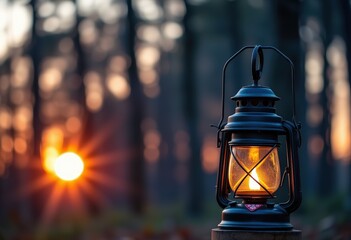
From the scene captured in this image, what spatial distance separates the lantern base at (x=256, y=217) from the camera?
575 centimetres

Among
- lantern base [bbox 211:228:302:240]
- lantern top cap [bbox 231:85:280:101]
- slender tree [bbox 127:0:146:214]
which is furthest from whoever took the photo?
slender tree [bbox 127:0:146:214]

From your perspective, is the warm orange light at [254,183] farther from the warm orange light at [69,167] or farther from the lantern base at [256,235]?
the warm orange light at [69,167]

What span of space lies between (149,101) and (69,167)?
30280mm

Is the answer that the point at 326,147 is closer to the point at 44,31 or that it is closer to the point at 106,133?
the point at 44,31

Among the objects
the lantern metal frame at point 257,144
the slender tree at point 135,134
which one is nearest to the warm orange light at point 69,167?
the slender tree at point 135,134

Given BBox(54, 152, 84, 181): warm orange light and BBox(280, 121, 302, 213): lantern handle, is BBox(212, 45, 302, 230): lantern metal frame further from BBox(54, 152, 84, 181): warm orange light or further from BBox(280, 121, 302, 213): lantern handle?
BBox(54, 152, 84, 181): warm orange light

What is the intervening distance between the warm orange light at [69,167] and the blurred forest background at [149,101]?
469 mm

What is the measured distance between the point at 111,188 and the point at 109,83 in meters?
9.91

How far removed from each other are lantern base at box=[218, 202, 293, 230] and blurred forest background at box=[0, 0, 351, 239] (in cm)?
609

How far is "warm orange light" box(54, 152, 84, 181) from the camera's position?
140ft

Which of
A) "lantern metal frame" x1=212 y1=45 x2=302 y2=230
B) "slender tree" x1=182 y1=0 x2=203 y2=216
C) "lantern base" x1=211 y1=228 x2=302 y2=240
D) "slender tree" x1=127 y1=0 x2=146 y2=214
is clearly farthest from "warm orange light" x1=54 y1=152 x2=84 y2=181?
"lantern base" x1=211 y1=228 x2=302 y2=240

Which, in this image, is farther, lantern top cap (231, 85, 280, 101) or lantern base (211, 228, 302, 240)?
lantern top cap (231, 85, 280, 101)

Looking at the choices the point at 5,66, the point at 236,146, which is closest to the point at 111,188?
the point at 5,66

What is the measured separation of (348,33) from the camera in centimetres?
1688
